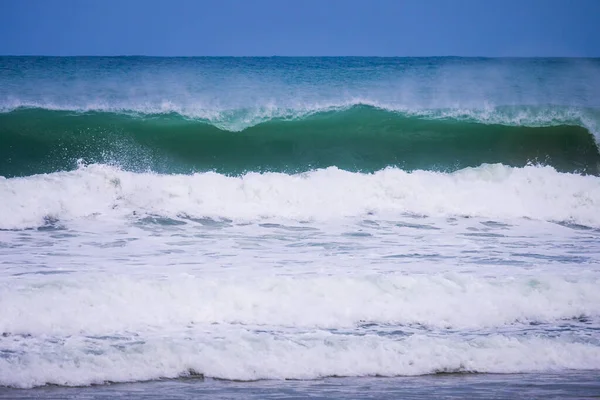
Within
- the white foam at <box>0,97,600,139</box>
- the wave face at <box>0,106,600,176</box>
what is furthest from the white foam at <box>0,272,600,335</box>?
the white foam at <box>0,97,600,139</box>

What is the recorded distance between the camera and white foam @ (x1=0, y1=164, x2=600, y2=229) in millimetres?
7656

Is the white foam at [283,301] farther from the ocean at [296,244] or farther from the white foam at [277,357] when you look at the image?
the white foam at [277,357]

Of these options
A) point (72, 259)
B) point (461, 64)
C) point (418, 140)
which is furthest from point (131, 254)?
point (461, 64)

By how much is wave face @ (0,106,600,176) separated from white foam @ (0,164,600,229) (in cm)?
156

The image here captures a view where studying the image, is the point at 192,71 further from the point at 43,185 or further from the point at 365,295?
the point at 365,295

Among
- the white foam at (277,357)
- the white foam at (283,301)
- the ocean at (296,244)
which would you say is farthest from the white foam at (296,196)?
the white foam at (277,357)

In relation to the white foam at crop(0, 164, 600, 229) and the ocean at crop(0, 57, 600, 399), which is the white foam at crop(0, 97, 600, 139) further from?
the white foam at crop(0, 164, 600, 229)

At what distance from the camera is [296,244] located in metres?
6.52

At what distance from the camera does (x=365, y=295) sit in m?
4.92

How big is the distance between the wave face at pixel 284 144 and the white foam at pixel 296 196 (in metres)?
1.56

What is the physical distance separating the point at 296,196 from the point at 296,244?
1663 mm

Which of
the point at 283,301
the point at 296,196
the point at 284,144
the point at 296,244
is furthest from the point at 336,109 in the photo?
the point at 283,301

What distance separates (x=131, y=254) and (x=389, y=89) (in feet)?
36.1

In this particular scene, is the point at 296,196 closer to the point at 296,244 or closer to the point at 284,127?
the point at 296,244
